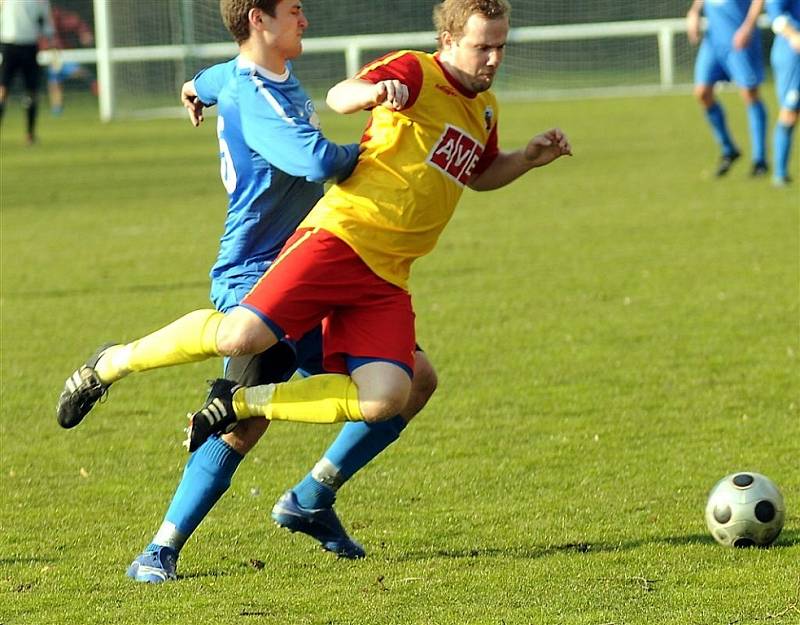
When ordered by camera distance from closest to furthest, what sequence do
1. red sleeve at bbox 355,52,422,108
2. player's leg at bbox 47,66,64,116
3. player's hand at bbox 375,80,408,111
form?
player's hand at bbox 375,80,408,111 < red sleeve at bbox 355,52,422,108 < player's leg at bbox 47,66,64,116

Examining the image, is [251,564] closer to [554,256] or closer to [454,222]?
[554,256]

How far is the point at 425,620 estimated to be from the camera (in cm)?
433

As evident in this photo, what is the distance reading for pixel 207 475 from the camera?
192 inches

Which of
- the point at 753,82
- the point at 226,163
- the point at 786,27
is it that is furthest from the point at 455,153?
the point at 753,82

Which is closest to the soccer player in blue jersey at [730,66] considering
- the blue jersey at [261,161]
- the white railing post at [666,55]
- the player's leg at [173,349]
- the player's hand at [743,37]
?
the player's hand at [743,37]

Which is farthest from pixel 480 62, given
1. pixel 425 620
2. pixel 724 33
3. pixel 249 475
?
pixel 724 33

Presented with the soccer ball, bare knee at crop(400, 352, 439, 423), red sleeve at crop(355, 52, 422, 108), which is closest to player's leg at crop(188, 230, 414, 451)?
bare knee at crop(400, 352, 439, 423)

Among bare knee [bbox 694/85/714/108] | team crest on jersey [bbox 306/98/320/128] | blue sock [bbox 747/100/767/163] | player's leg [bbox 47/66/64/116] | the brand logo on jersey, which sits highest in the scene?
team crest on jersey [bbox 306/98/320/128]

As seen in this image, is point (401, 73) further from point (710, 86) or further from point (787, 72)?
point (710, 86)

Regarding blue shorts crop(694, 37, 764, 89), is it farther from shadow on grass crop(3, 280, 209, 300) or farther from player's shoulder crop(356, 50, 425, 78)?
player's shoulder crop(356, 50, 425, 78)

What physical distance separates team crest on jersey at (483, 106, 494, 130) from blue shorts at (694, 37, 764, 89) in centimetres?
1104

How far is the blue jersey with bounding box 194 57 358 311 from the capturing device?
4.68 meters

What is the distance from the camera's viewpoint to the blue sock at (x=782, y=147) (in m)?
14.8

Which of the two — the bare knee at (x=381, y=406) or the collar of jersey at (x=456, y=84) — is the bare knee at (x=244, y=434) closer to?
the bare knee at (x=381, y=406)
